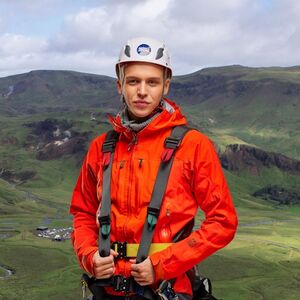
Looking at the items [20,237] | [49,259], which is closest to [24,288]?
[49,259]

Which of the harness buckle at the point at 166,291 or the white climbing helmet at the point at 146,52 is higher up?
the white climbing helmet at the point at 146,52

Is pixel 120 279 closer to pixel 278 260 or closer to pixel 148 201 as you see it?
pixel 148 201

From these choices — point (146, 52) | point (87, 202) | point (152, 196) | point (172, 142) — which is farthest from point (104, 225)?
point (146, 52)

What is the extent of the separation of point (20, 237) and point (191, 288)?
19285 cm

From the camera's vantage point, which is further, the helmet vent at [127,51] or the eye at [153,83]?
the eye at [153,83]

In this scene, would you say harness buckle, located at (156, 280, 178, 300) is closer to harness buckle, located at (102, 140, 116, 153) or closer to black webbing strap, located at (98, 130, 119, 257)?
black webbing strap, located at (98, 130, 119, 257)

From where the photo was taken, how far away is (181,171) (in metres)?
8.30

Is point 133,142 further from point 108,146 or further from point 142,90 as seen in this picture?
point 142,90

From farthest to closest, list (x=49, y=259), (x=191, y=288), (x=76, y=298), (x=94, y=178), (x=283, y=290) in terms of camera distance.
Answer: (x=49, y=259)
(x=283, y=290)
(x=76, y=298)
(x=94, y=178)
(x=191, y=288)

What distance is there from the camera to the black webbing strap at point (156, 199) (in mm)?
7918

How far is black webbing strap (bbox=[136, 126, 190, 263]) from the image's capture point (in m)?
7.92

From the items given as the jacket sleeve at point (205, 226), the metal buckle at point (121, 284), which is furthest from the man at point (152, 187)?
the metal buckle at point (121, 284)

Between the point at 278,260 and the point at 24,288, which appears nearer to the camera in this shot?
the point at 24,288

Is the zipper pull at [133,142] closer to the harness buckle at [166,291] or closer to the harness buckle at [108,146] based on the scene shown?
the harness buckle at [108,146]
